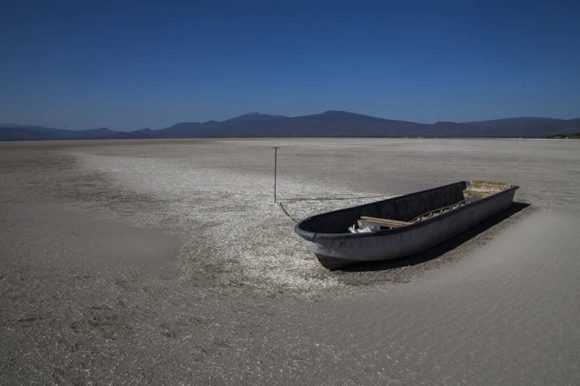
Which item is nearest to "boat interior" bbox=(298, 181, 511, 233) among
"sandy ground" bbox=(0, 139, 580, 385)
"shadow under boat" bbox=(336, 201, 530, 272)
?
"shadow under boat" bbox=(336, 201, 530, 272)

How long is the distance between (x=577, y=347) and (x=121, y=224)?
7.79m

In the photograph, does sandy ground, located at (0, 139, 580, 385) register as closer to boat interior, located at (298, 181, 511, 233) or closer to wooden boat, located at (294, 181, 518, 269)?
wooden boat, located at (294, 181, 518, 269)

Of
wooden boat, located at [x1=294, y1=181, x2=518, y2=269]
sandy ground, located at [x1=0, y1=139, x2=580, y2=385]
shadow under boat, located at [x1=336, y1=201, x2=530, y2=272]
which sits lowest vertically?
sandy ground, located at [x1=0, y1=139, x2=580, y2=385]

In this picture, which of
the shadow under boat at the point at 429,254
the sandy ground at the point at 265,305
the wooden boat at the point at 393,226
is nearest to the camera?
the sandy ground at the point at 265,305

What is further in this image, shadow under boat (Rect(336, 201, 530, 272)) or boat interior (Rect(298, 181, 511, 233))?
boat interior (Rect(298, 181, 511, 233))

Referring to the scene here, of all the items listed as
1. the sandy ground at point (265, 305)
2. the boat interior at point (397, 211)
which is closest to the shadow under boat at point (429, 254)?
the sandy ground at point (265, 305)

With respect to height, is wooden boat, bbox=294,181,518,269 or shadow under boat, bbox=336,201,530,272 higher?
wooden boat, bbox=294,181,518,269

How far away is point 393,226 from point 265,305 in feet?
9.42

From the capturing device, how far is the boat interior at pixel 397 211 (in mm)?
6613

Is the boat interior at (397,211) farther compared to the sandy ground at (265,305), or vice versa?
the boat interior at (397,211)

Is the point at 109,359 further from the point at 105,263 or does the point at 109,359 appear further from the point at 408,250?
the point at 408,250

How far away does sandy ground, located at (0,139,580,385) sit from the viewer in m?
3.65

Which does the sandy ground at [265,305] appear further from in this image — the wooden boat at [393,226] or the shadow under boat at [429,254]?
the wooden boat at [393,226]

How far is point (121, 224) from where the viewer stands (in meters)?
8.87
